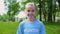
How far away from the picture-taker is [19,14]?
8328 mm

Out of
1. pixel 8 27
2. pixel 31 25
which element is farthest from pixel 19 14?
pixel 31 25

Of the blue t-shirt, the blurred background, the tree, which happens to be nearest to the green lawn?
the blurred background

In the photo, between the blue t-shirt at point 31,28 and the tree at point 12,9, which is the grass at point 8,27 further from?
the blue t-shirt at point 31,28

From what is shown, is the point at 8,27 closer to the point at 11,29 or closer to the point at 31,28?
the point at 11,29

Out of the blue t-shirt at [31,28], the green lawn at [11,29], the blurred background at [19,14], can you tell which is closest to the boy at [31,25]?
the blue t-shirt at [31,28]

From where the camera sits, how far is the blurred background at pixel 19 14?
24.3 ft

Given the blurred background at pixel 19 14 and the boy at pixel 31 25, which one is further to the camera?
the blurred background at pixel 19 14

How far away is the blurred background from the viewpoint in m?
7.41

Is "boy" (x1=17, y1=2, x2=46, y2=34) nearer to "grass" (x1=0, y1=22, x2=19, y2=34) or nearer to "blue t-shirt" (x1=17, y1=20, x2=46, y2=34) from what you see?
"blue t-shirt" (x1=17, y1=20, x2=46, y2=34)

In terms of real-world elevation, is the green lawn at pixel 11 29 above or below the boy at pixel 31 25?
below

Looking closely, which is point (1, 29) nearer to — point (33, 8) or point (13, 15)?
point (13, 15)

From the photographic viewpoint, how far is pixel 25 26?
6.80ft

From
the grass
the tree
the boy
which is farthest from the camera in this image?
the tree

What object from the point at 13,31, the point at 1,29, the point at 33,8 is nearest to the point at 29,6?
the point at 33,8
